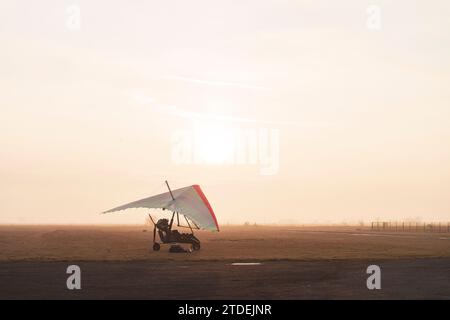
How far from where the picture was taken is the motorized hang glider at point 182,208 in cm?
3701

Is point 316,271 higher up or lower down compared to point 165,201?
lower down

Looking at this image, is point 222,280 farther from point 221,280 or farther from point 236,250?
point 236,250

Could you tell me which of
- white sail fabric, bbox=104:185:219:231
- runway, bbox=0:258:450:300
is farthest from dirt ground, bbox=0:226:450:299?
white sail fabric, bbox=104:185:219:231

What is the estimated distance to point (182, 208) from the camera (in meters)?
37.9

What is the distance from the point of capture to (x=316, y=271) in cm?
2677

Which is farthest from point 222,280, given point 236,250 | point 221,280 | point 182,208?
point 236,250

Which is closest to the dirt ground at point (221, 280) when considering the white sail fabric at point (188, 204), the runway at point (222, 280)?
→ the runway at point (222, 280)

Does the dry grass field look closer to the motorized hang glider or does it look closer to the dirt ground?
the motorized hang glider

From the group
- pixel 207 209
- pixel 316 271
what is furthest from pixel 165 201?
pixel 316 271

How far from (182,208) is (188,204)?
3.61 ft

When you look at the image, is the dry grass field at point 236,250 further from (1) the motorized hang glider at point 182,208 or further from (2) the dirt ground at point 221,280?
(2) the dirt ground at point 221,280

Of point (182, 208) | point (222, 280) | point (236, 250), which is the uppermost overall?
point (182, 208)
